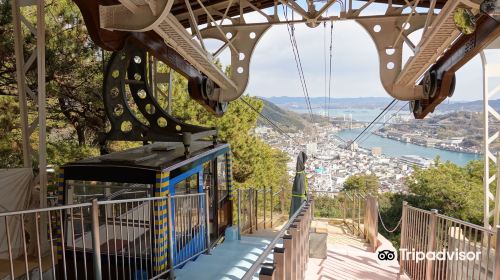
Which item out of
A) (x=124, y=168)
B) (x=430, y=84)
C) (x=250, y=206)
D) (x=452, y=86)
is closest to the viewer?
(x=124, y=168)

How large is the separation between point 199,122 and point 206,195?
9034 millimetres

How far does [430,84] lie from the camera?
5797 millimetres

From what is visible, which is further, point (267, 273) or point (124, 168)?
point (124, 168)

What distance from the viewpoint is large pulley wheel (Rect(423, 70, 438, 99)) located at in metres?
5.66

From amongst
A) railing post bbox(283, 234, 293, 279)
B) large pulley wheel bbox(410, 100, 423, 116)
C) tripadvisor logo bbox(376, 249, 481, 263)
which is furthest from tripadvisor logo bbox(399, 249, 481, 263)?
large pulley wheel bbox(410, 100, 423, 116)

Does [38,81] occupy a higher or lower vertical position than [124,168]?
higher

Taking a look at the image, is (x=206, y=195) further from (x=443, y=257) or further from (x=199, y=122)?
(x=199, y=122)

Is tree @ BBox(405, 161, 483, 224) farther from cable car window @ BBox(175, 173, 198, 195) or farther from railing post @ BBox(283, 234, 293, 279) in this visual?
railing post @ BBox(283, 234, 293, 279)

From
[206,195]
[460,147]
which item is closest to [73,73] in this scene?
[206,195]

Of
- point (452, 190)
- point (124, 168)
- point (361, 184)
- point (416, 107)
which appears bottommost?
point (361, 184)

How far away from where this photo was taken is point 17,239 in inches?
211

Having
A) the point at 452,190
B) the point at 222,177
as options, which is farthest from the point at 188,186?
the point at 452,190

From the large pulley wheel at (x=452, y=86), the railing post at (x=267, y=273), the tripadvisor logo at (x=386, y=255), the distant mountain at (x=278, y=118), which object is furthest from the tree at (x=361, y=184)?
the railing post at (x=267, y=273)

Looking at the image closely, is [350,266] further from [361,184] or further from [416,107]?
[361,184]
